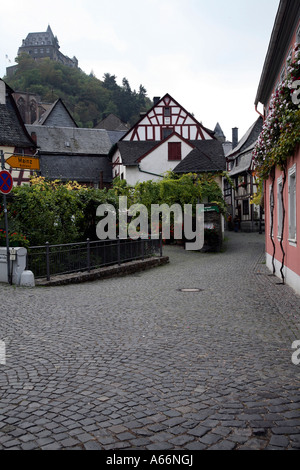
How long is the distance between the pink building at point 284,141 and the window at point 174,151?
18.6 meters

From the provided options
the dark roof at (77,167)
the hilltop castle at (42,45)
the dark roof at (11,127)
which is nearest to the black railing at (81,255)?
the dark roof at (11,127)

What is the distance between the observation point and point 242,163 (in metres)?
45.1

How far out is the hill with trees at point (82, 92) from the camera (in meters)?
85.2

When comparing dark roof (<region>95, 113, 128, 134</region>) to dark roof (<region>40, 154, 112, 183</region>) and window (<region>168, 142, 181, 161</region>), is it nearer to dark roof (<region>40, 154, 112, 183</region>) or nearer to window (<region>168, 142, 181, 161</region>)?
dark roof (<region>40, 154, 112, 183</region>)

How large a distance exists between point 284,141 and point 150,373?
276 inches

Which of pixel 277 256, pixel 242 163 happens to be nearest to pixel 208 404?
pixel 277 256

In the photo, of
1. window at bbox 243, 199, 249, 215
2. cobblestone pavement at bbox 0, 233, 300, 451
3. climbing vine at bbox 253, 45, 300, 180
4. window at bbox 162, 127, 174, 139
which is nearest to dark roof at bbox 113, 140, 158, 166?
window at bbox 162, 127, 174, 139

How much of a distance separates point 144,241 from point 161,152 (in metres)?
16.9

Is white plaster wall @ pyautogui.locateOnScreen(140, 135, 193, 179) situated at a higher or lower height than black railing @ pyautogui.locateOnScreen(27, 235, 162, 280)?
higher

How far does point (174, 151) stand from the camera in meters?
33.2

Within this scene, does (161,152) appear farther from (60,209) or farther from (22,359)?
(22,359)

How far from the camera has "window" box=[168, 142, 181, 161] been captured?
109 ft

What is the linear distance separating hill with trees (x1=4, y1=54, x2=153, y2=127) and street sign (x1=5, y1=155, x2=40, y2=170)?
70606 millimetres

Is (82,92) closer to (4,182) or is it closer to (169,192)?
(169,192)
